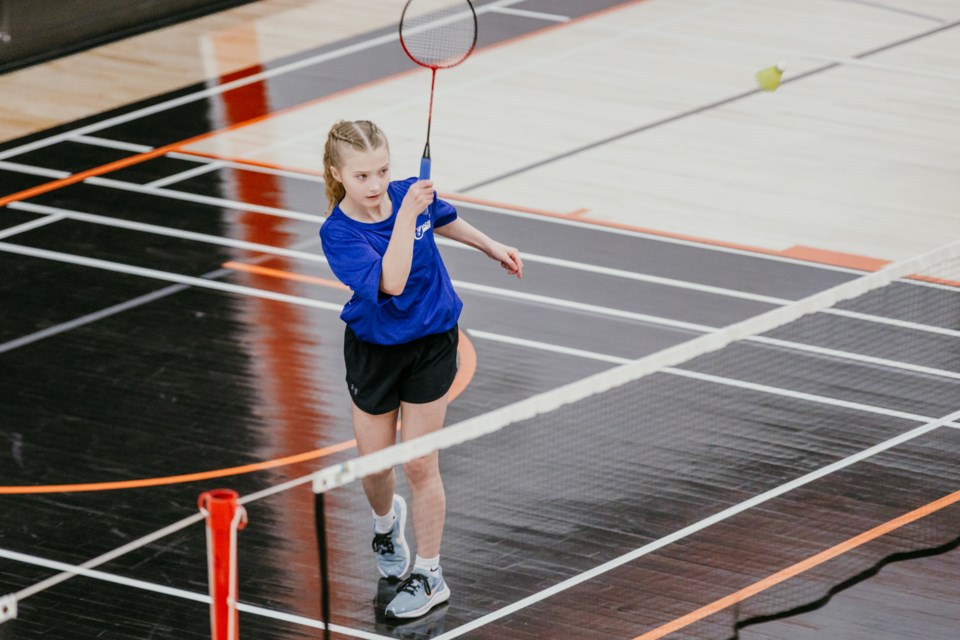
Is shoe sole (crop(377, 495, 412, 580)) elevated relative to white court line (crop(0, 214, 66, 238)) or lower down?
lower down

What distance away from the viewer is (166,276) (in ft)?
37.4

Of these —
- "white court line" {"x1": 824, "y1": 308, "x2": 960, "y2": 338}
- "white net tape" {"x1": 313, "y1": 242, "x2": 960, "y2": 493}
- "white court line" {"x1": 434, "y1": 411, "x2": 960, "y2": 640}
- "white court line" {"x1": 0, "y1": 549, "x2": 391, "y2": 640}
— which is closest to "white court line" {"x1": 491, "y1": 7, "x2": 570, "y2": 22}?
"white court line" {"x1": 824, "y1": 308, "x2": 960, "y2": 338}

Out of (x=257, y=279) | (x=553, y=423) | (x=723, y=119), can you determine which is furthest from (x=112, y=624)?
(x=723, y=119)

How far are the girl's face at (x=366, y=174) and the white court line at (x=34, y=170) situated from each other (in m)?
7.05

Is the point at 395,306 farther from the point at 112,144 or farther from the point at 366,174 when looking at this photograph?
the point at 112,144

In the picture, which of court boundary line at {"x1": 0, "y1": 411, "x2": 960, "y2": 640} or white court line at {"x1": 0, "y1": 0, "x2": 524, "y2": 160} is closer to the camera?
court boundary line at {"x1": 0, "y1": 411, "x2": 960, "y2": 640}

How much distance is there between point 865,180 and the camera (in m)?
13.0

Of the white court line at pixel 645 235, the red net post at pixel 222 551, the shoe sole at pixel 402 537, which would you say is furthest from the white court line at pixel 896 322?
the red net post at pixel 222 551

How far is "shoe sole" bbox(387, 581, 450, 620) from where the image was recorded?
24.2 feet

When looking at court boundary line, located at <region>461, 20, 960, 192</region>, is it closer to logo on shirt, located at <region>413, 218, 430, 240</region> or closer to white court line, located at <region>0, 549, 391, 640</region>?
white court line, located at <region>0, 549, 391, 640</region>

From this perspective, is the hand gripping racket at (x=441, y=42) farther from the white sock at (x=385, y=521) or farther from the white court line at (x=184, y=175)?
the white court line at (x=184, y=175)

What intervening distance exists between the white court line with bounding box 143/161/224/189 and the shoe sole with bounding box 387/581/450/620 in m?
6.32

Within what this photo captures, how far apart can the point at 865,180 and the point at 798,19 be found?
445 cm

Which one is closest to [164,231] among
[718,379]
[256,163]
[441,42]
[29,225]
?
[29,225]
